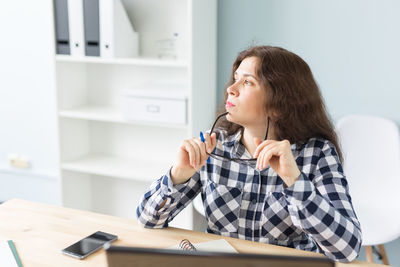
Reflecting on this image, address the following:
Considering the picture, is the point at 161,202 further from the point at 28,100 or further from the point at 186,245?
the point at 28,100

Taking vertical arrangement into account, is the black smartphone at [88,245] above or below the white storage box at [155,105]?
below

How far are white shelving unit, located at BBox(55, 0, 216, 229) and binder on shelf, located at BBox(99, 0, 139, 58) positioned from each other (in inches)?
2.4

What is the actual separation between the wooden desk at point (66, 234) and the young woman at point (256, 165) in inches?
2.6

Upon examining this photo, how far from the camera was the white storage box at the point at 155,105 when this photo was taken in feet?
7.67

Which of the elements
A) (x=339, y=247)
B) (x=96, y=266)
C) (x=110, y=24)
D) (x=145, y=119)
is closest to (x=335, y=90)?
(x=145, y=119)

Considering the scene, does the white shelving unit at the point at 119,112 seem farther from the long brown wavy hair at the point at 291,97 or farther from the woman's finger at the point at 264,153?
the woman's finger at the point at 264,153

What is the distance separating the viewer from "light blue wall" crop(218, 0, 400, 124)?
2234mm

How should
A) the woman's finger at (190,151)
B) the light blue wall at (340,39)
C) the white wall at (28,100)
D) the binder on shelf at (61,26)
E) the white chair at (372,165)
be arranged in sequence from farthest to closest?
the white wall at (28,100)
the binder on shelf at (61,26)
the light blue wall at (340,39)
the white chair at (372,165)
the woman's finger at (190,151)

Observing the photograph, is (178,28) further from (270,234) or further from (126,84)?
(270,234)

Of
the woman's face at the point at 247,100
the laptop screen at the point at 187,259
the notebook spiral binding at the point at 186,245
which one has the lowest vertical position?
the notebook spiral binding at the point at 186,245

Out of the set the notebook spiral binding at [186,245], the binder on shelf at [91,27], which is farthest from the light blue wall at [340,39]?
the notebook spiral binding at [186,245]

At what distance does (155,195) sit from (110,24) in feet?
4.25

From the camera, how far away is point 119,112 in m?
2.67

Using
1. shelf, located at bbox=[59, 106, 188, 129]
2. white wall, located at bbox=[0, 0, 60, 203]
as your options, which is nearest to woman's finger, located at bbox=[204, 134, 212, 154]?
shelf, located at bbox=[59, 106, 188, 129]
